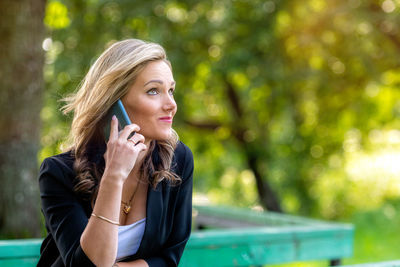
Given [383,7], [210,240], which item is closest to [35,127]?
[210,240]

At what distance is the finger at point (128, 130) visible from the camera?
1972 millimetres

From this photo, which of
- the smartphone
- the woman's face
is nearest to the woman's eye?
the woman's face

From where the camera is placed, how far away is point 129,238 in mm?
2207

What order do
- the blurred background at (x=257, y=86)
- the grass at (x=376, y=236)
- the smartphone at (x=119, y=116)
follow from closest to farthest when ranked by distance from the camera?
the smartphone at (x=119, y=116)
the blurred background at (x=257, y=86)
the grass at (x=376, y=236)

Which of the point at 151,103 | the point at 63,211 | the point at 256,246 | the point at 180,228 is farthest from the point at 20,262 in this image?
the point at 256,246

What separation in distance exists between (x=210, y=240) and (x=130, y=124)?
130 centimetres

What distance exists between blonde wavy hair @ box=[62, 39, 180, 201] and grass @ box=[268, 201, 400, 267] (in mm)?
5360

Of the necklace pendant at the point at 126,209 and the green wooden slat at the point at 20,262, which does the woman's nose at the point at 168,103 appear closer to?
the necklace pendant at the point at 126,209

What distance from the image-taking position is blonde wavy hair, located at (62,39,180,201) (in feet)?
6.93

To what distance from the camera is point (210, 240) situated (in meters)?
3.09

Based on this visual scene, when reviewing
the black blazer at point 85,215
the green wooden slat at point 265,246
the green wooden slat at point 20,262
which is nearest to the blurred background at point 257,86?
the green wooden slat at point 20,262

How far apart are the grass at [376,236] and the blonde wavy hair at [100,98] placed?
17.6 feet

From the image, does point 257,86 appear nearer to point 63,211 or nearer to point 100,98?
point 100,98

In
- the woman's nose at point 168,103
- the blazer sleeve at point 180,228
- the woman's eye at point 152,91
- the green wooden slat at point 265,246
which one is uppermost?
the woman's eye at point 152,91
